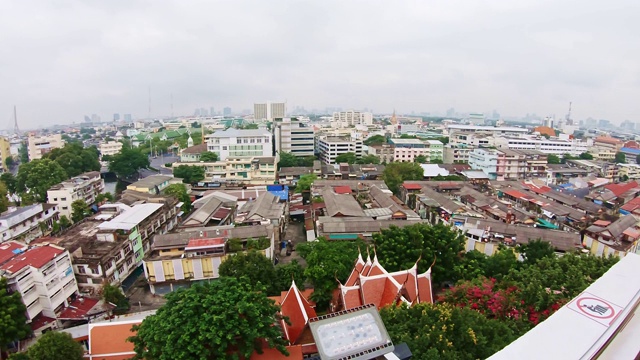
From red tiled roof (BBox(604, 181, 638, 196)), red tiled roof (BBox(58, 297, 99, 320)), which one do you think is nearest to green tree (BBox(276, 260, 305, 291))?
red tiled roof (BBox(58, 297, 99, 320))

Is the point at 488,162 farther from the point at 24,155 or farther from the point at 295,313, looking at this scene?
the point at 24,155

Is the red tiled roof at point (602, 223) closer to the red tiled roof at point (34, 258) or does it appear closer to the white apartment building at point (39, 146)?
the red tiled roof at point (34, 258)

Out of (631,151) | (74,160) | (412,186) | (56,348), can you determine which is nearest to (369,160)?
(412,186)

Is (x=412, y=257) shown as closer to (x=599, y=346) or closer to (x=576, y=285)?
(x=576, y=285)

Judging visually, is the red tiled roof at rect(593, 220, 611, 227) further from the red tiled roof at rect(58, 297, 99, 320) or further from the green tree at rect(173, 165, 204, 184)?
the green tree at rect(173, 165, 204, 184)

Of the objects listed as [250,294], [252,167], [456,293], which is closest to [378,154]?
[252,167]

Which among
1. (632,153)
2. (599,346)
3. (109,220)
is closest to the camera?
(599,346)
